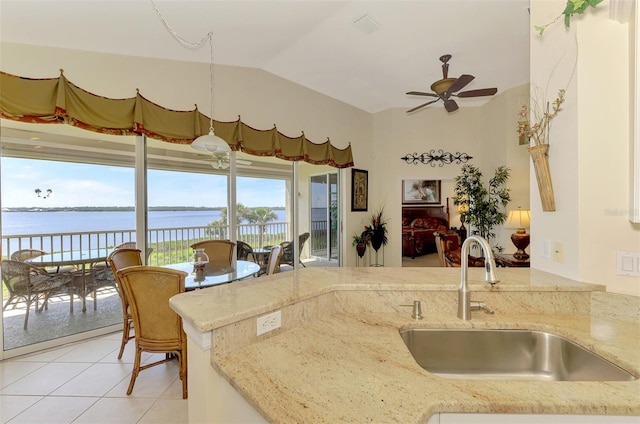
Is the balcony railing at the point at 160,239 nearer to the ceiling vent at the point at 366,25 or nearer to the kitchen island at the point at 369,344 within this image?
the kitchen island at the point at 369,344

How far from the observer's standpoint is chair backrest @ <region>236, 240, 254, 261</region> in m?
4.12

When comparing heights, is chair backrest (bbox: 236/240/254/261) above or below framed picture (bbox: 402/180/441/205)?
below

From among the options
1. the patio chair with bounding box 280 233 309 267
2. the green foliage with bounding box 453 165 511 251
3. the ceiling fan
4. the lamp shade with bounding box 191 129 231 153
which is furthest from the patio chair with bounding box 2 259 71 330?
the green foliage with bounding box 453 165 511 251

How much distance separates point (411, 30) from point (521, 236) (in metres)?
2.60

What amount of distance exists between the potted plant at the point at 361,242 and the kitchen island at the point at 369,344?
382cm

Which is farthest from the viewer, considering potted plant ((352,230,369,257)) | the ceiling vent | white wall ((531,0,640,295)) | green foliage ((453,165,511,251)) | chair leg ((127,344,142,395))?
potted plant ((352,230,369,257))

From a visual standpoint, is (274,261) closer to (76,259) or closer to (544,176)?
(76,259)

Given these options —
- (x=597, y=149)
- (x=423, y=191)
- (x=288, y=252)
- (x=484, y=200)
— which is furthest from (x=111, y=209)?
(x=423, y=191)

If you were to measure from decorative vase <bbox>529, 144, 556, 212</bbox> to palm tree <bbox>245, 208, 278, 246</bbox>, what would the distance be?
351cm

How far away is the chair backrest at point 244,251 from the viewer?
412 cm

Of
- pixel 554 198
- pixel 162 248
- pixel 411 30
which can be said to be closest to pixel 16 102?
pixel 162 248

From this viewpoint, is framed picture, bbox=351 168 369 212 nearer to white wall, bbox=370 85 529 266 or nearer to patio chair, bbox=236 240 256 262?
white wall, bbox=370 85 529 266

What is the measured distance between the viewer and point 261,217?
14.6 ft

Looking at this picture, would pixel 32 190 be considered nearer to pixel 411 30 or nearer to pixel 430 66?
pixel 411 30
